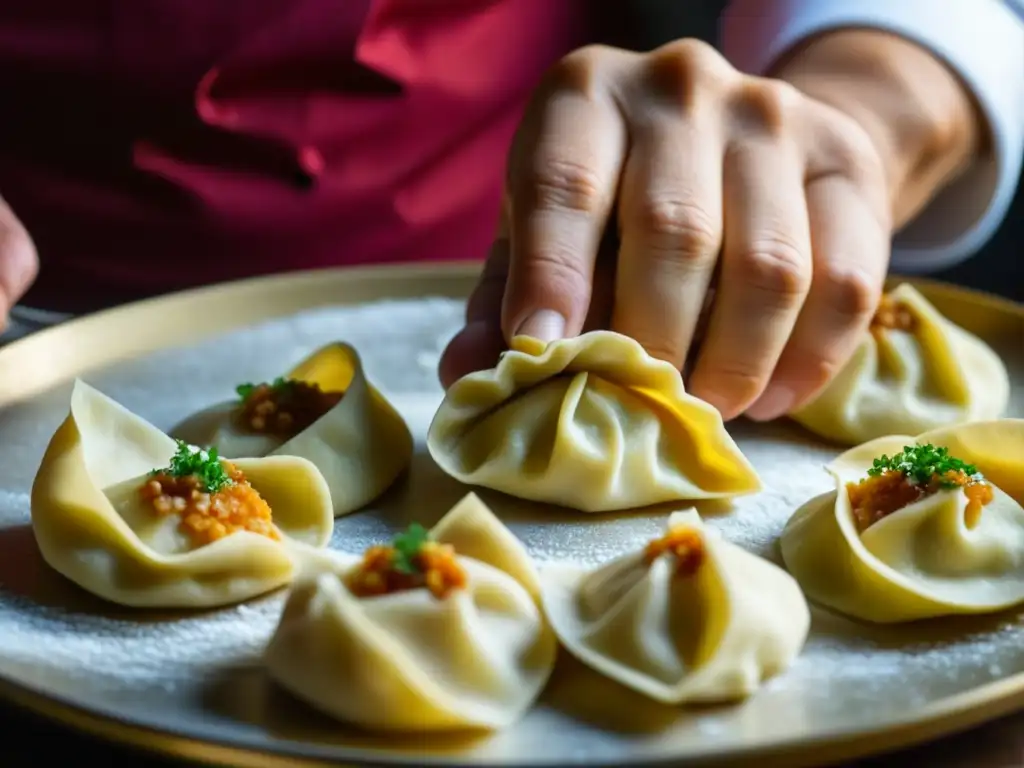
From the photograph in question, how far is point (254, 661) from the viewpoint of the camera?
4.41 ft

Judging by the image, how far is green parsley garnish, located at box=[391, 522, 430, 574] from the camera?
4.25ft

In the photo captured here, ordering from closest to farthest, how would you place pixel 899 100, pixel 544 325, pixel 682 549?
pixel 682 549 → pixel 544 325 → pixel 899 100

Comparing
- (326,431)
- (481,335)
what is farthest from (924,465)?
(326,431)

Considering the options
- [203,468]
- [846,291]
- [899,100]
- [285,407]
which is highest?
[899,100]

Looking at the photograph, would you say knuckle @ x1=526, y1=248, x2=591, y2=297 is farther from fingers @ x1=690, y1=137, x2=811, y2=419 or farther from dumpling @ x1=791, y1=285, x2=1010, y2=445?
dumpling @ x1=791, y1=285, x2=1010, y2=445

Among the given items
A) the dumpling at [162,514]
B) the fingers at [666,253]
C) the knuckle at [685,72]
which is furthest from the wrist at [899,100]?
the dumpling at [162,514]

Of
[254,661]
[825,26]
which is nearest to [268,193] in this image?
[825,26]

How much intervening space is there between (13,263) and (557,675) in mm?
1263

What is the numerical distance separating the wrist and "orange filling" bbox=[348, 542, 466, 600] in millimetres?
1432

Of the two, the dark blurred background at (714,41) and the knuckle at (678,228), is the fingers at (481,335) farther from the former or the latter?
the dark blurred background at (714,41)

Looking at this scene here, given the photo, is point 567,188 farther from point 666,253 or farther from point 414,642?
point 414,642

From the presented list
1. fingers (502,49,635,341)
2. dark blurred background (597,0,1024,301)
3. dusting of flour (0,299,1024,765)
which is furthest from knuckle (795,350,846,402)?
dark blurred background (597,0,1024,301)

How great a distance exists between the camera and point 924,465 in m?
1.61

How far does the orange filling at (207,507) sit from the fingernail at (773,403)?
80cm
